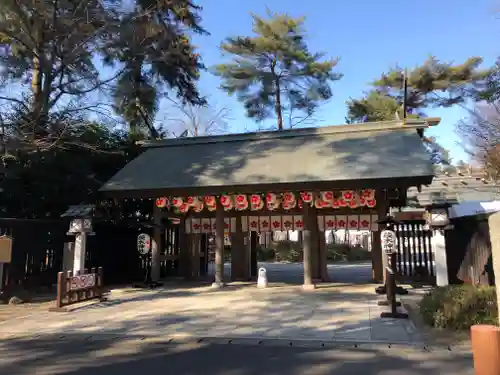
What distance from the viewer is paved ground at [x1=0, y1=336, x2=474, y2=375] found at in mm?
5586

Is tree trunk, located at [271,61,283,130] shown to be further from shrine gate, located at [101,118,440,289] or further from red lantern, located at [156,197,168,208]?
red lantern, located at [156,197,168,208]

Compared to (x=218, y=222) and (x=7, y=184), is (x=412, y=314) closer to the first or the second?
(x=218, y=222)

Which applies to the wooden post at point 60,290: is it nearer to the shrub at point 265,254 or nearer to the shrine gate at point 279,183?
the shrine gate at point 279,183

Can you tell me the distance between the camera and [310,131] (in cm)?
1600

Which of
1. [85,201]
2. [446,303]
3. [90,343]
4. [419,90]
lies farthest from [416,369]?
[419,90]

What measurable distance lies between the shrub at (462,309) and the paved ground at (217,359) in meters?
A: 1.61

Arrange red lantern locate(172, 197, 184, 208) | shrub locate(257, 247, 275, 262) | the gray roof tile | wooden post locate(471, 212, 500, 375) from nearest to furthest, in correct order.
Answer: wooden post locate(471, 212, 500, 375) < the gray roof tile < red lantern locate(172, 197, 184, 208) < shrub locate(257, 247, 275, 262)

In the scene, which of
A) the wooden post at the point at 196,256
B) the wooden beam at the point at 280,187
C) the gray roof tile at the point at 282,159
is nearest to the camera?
the wooden beam at the point at 280,187

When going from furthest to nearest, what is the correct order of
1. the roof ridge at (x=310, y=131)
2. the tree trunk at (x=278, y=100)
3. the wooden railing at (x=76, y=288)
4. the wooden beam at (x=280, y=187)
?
the tree trunk at (x=278, y=100)
the roof ridge at (x=310, y=131)
the wooden beam at (x=280, y=187)
the wooden railing at (x=76, y=288)

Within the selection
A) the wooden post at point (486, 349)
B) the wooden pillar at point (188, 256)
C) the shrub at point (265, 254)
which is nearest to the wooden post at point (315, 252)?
the wooden pillar at point (188, 256)

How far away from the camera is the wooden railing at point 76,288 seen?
10.2 metres

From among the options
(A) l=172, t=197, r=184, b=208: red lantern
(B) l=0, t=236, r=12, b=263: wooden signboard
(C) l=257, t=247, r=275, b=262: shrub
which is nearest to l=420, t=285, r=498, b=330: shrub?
(A) l=172, t=197, r=184, b=208: red lantern

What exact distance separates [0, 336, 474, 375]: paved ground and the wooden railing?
2.97 metres

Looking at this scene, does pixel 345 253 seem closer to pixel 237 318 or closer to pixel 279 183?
pixel 279 183
